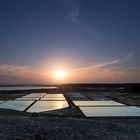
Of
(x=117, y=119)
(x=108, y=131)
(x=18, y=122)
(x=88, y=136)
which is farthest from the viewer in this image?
(x=117, y=119)

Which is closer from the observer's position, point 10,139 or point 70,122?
point 10,139

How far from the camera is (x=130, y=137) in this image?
6621 mm

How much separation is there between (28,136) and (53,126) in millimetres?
1151

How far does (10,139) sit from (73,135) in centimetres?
153

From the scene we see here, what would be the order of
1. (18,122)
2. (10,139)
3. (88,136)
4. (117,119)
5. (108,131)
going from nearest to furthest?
(10,139), (88,136), (108,131), (18,122), (117,119)

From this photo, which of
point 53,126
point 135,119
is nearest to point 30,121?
point 53,126

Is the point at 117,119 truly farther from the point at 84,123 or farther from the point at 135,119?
the point at 84,123

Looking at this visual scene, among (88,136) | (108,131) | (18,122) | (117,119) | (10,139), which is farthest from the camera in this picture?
(117,119)

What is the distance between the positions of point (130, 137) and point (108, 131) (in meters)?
0.69

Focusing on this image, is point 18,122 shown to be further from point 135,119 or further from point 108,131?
point 135,119

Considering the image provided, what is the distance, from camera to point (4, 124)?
757 cm

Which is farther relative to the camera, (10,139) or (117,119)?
(117,119)

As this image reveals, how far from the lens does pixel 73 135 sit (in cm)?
664

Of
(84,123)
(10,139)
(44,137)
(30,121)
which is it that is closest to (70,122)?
(84,123)
